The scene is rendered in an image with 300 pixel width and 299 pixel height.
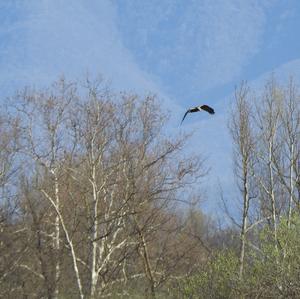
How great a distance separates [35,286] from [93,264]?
2.82 m

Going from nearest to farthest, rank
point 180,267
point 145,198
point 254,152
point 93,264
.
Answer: point 93,264, point 145,198, point 180,267, point 254,152

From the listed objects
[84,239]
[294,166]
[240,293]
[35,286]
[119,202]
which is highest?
[294,166]

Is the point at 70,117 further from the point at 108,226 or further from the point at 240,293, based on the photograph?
the point at 240,293

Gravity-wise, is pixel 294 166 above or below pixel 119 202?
above

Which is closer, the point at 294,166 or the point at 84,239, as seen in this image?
the point at 84,239

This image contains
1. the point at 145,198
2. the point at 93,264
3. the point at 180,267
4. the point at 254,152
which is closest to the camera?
the point at 93,264

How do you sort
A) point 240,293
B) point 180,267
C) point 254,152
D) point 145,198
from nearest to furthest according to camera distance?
point 240,293, point 145,198, point 180,267, point 254,152

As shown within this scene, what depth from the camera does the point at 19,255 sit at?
18172mm

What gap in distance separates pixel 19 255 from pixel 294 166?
380 inches

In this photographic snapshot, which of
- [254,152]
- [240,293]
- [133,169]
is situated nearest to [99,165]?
[133,169]

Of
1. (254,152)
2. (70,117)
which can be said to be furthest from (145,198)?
(254,152)

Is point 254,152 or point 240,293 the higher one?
point 254,152

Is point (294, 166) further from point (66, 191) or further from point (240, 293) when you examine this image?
point (240, 293)

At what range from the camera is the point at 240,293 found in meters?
9.41
